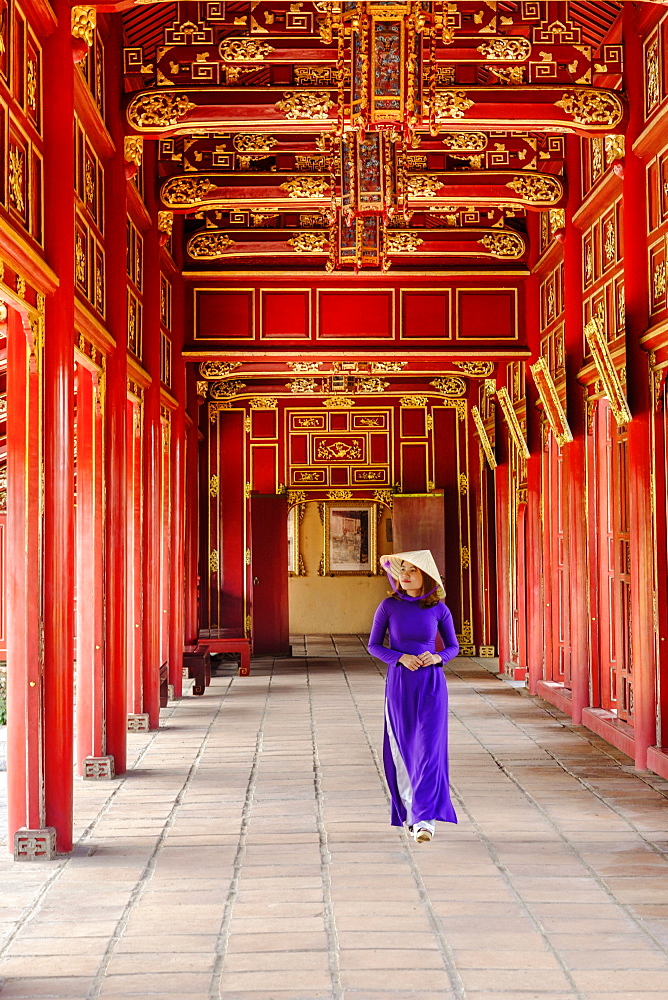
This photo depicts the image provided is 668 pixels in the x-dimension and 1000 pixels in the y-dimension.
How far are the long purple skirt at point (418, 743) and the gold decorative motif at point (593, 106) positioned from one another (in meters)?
3.85

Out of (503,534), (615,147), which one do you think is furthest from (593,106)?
(503,534)

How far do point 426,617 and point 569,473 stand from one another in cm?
402

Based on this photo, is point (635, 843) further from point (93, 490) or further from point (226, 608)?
point (226, 608)

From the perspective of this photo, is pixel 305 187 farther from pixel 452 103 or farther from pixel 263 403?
pixel 263 403

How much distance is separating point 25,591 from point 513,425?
23.5 feet

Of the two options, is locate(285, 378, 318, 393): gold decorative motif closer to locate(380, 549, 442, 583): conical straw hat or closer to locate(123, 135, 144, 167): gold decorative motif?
locate(123, 135, 144, 167): gold decorative motif

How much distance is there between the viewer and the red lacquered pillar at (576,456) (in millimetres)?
8781

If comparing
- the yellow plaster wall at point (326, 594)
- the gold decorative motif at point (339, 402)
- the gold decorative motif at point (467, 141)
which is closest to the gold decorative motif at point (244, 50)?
the gold decorative motif at point (467, 141)

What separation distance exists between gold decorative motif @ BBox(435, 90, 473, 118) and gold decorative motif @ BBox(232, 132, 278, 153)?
1.78 metres

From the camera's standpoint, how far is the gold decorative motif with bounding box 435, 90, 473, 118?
23.0 feet

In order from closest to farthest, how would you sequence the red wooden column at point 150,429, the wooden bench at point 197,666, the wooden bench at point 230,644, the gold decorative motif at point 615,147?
the gold decorative motif at point 615,147, the red wooden column at point 150,429, the wooden bench at point 197,666, the wooden bench at point 230,644

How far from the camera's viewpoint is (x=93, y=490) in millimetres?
6699

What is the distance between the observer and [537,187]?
351 inches

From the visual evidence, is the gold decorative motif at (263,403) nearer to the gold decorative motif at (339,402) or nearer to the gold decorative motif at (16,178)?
the gold decorative motif at (339,402)
